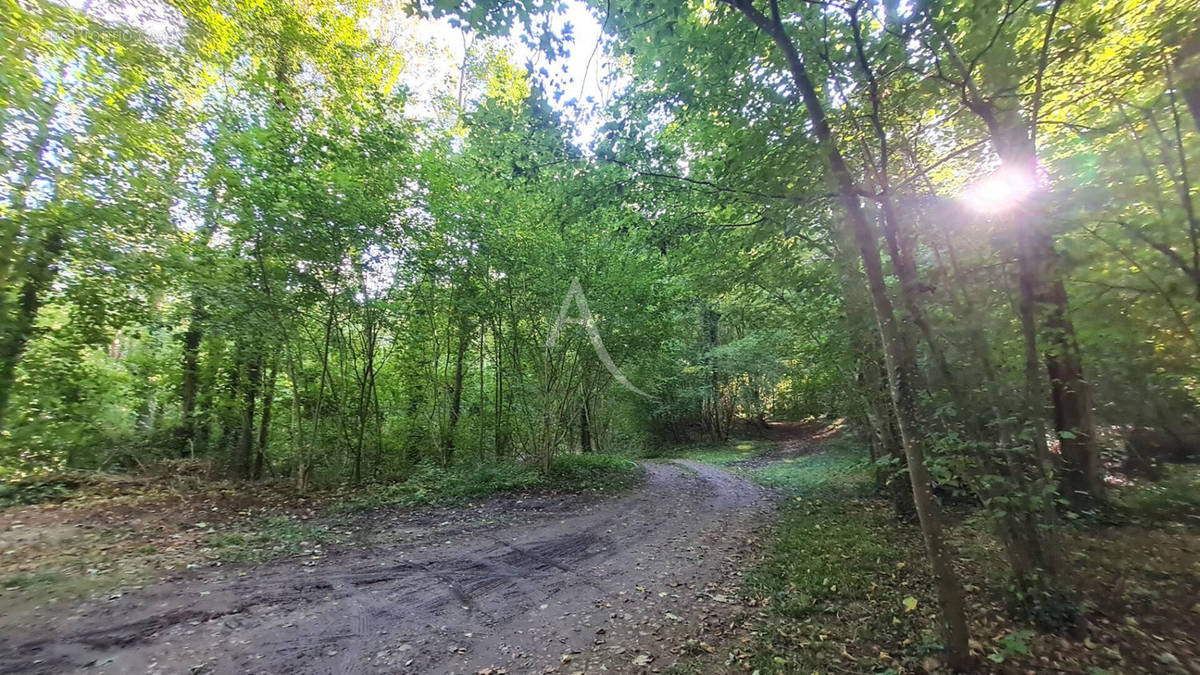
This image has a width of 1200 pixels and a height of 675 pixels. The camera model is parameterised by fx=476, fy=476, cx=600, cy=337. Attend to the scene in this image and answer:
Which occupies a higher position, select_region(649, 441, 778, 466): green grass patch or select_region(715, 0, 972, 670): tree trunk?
select_region(715, 0, 972, 670): tree trunk

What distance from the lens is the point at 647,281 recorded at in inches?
406

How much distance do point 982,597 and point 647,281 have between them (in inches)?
297

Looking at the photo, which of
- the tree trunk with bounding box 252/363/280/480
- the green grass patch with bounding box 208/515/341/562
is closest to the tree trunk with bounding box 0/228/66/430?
the green grass patch with bounding box 208/515/341/562

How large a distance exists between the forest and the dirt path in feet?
0.35

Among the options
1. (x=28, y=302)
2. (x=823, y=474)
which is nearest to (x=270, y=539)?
(x=28, y=302)

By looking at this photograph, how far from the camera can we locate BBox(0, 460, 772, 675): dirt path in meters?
3.37

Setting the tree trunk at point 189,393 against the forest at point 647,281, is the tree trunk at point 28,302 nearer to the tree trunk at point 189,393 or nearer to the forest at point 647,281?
the forest at point 647,281

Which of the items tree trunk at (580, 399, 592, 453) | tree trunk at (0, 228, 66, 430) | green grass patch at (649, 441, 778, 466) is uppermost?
tree trunk at (0, 228, 66, 430)

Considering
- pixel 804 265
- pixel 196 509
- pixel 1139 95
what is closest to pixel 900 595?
pixel 804 265

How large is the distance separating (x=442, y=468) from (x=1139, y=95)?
11008 mm

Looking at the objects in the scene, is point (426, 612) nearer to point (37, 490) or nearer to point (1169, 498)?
point (1169, 498)

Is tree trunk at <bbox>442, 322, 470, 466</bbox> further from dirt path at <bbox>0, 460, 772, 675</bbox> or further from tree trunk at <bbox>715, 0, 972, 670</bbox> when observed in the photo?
tree trunk at <bbox>715, 0, 972, 670</bbox>

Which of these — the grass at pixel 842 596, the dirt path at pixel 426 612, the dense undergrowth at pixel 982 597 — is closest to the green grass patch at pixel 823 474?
the grass at pixel 842 596

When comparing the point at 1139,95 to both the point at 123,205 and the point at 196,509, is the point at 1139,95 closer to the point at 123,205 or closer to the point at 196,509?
the point at 123,205
